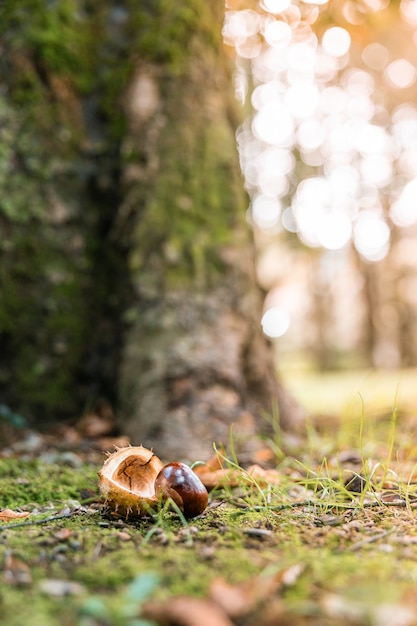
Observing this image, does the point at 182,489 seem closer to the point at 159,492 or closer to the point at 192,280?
the point at 159,492

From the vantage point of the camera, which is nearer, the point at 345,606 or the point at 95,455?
the point at 345,606

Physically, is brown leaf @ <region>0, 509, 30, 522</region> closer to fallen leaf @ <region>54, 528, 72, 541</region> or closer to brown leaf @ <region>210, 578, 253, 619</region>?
fallen leaf @ <region>54, 528, 72, 541</region>

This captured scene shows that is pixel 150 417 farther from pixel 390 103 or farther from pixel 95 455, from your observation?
pixel 390 103

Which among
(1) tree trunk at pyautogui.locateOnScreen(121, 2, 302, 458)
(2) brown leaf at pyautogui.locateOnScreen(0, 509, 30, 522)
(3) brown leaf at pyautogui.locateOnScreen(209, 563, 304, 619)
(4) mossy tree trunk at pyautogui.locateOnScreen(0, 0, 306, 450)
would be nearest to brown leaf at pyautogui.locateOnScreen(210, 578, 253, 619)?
(3) brown leaf at pyautogui.locateOnScreen(209, 563, 304, 619)

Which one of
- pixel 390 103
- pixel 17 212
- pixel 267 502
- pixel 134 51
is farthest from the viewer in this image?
pixel 390 103

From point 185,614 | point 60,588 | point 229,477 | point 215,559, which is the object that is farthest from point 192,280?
point 185,614

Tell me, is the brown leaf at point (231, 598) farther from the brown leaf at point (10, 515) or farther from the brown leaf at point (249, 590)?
the brown leaf at point (10, 515)

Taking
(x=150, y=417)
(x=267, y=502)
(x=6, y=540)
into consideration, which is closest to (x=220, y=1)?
(x=150, y=417)
